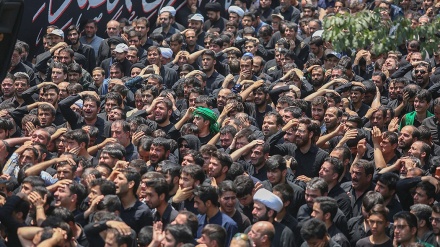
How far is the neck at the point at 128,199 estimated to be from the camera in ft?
47.8

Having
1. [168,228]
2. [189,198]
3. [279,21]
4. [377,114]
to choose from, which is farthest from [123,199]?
[279,21]

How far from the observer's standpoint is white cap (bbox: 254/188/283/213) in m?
14.2

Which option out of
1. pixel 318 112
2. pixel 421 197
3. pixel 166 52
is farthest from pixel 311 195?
pixel 166 52

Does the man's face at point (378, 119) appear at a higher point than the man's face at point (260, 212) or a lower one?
lower

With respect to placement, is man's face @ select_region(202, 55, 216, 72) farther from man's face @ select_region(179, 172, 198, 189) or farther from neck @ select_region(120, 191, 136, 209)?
neck @ select_region(120, 191, 136, 209)

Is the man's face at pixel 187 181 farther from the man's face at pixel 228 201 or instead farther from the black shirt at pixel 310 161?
the black shirt at pixel 310 161

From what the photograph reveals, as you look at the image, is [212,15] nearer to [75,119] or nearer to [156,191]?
[75,119]

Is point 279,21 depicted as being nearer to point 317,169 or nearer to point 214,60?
point 214,60

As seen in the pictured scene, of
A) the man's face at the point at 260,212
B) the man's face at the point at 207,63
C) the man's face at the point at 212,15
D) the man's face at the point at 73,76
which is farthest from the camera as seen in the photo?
the man's face at the point at 212,15

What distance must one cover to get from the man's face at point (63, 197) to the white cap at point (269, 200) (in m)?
2.06

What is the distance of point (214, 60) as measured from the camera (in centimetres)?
2162

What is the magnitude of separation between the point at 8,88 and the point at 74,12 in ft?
13.3

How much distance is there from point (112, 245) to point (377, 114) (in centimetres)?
701

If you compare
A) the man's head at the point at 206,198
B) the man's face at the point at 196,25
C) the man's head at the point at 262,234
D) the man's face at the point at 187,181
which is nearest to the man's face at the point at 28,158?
the man's face at the point at 187,181
